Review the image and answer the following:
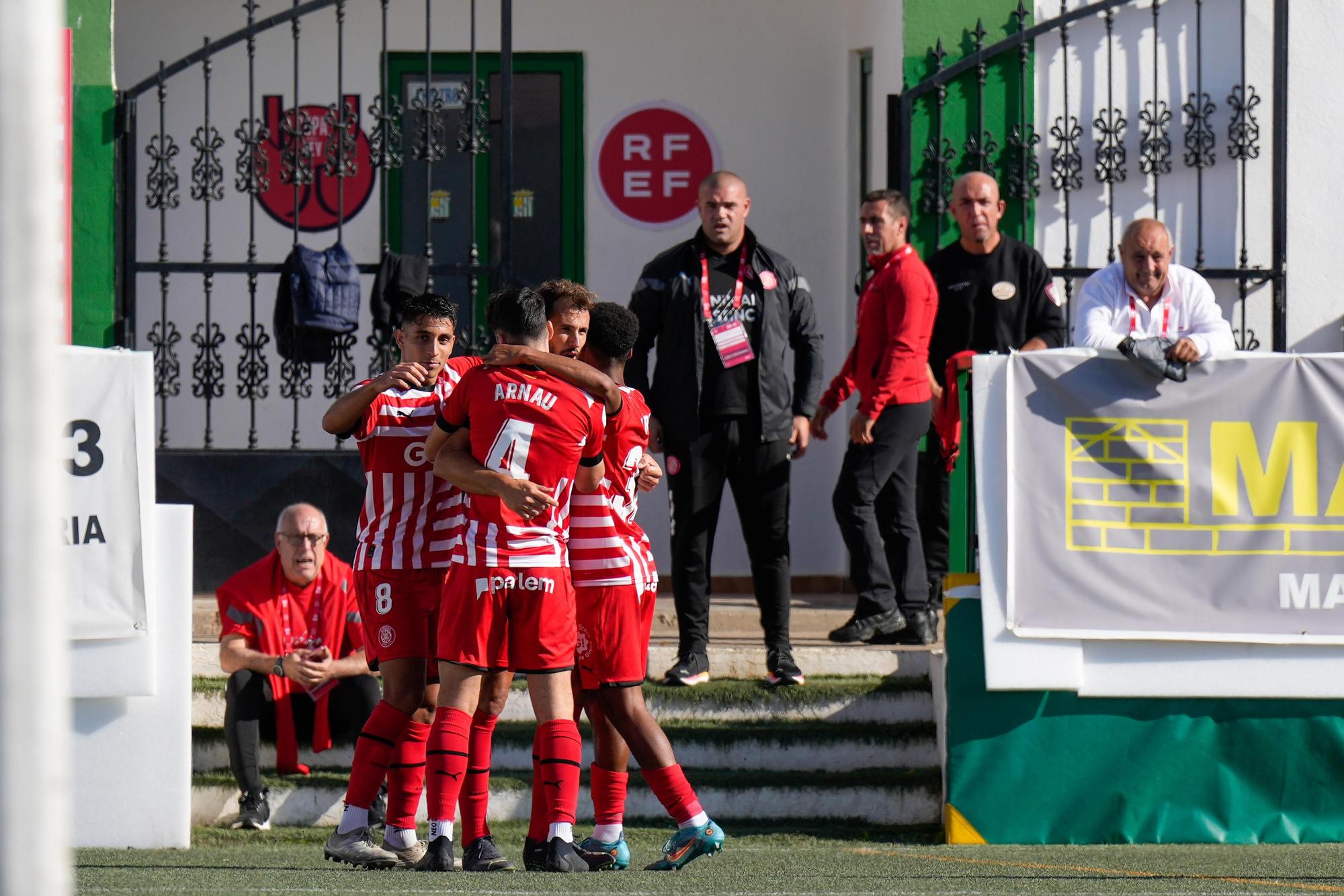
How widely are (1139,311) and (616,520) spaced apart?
2.50m

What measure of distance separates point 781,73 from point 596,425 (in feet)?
16.2

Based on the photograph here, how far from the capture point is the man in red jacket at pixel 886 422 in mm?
7059

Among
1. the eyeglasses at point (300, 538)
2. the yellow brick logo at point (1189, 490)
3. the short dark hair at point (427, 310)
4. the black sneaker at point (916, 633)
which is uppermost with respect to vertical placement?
the short dark hair at point (427, 310)

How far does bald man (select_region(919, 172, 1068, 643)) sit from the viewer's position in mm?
7395

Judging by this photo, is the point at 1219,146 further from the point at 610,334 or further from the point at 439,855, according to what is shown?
the point at 439,855

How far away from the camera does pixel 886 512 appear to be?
7.33 meters

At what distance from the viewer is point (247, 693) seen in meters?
6.56

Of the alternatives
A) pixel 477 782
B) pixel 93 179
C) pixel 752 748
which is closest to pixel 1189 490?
pixel 752 748

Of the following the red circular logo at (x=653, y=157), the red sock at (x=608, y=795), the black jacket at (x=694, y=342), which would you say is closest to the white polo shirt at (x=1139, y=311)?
the black jacket at (x=694, y=342)

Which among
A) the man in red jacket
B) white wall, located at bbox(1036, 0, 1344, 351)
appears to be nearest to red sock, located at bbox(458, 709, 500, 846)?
the man in red jacket

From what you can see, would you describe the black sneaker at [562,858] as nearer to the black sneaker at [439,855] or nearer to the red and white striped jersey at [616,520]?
the black sneaker at [439,855]

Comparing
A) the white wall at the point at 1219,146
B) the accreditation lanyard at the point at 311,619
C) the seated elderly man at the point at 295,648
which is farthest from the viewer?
the white wall at the point at 1219,146

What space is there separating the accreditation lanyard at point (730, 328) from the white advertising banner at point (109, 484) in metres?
2.17

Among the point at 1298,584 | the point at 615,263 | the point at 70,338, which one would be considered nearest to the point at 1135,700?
the point at 1298,584
